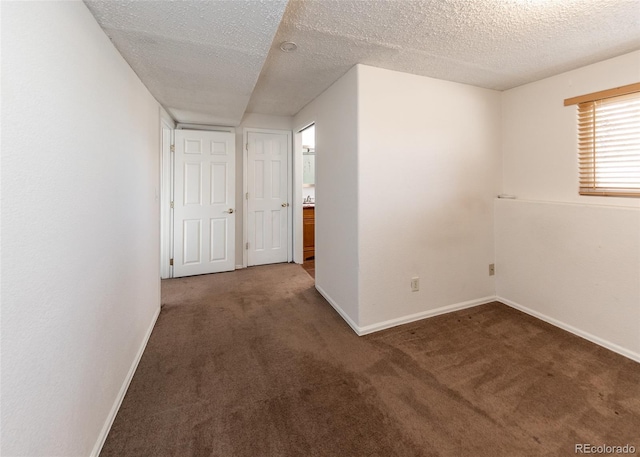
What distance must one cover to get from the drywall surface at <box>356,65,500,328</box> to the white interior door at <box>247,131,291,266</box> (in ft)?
7.51

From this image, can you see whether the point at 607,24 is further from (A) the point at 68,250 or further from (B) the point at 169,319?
(B) the point at 169,319

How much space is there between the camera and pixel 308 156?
5754mm

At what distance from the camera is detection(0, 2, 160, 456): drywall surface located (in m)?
0.83

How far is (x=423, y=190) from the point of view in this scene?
2.61 metres

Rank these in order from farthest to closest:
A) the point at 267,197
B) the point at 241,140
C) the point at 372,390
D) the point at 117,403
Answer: the point at 267,197, the point at 241,140, the point at 372,390, the point at 117,403

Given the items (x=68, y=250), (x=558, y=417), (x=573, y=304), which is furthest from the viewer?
(x=573, y=304)

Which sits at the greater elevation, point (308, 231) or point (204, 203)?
point (204, 203)

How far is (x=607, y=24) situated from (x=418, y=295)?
2.23 m

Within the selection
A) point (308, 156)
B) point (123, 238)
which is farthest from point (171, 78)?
point (308, 156)

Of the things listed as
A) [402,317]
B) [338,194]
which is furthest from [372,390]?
[338,194]

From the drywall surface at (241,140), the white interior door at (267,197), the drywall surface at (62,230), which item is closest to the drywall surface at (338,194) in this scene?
the drywall surface at (241,140)

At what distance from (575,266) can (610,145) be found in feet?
3.21

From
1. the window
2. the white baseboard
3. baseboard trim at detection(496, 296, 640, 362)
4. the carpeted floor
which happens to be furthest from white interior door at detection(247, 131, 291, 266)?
the window

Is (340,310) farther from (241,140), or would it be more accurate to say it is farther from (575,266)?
(241,140)
